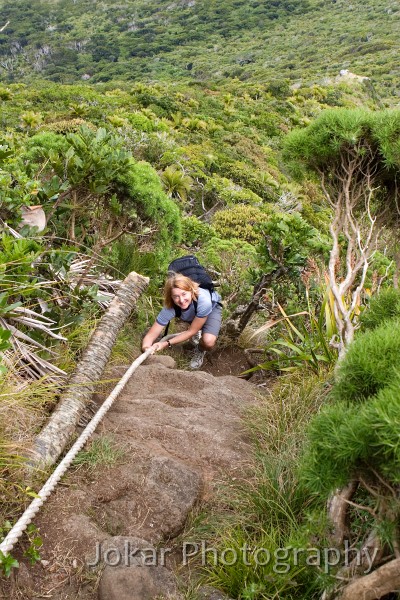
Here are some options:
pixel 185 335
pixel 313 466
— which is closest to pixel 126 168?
pixel 185 335

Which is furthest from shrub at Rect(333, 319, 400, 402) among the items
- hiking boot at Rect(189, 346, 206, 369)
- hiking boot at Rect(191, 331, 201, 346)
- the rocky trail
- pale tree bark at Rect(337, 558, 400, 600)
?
hiking boot at Rect(191, 331, 201, 346)

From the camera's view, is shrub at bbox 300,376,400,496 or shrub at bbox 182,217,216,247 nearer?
shrub at bbox 300,376,400,496

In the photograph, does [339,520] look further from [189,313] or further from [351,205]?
[189,313]

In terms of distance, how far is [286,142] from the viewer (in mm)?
5250

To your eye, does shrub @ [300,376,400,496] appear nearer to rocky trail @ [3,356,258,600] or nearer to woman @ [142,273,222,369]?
rocky trail @ [3,356,258,600]

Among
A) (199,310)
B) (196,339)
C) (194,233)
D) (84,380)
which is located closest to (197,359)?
(196,339)

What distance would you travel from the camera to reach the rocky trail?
2.75m

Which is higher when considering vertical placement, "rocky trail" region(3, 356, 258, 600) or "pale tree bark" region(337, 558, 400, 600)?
"pale tree bark" region(337, 558, 400, 600)

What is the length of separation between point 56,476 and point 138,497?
1.60 ft

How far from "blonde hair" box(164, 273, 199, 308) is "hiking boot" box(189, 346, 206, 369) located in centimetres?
84

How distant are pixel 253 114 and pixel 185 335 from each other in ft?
77.6

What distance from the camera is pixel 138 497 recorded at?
3.29 meters

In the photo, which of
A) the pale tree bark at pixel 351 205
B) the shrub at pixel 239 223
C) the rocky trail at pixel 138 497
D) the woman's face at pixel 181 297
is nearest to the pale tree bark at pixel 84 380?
the rocky trail at pixel 138 497

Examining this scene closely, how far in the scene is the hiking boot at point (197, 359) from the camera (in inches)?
245
